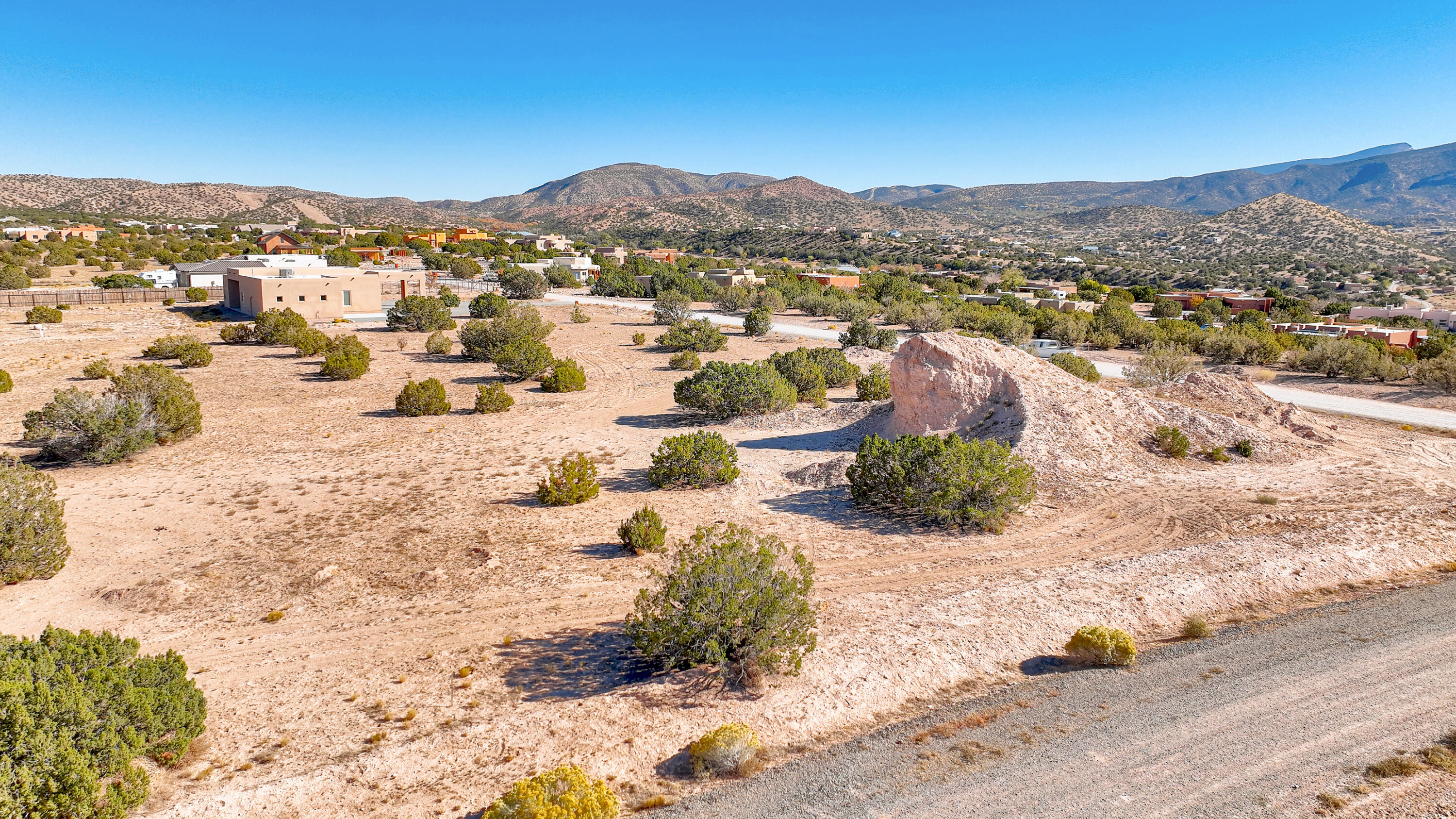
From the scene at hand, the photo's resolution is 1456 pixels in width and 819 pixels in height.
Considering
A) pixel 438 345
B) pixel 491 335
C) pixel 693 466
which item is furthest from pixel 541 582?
pixel 438 345

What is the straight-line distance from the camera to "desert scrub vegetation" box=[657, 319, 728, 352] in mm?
35750

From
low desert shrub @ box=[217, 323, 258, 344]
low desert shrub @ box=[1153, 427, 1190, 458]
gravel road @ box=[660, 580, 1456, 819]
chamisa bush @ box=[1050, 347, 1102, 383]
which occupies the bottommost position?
gravel road @ box=[660, 580, 1456, 819]

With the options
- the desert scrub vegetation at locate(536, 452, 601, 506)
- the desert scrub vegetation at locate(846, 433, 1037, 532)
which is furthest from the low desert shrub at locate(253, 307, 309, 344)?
the desert scrub vegetation at locate(846, 433, 1037, 532)

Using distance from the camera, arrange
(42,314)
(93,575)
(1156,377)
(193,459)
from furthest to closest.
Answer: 1. (42,314)
2. (1156,377)
3. (193,459)
4. (93,575)

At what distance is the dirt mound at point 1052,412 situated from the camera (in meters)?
16.8

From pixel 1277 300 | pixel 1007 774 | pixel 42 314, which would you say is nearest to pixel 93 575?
pixel 1007 774

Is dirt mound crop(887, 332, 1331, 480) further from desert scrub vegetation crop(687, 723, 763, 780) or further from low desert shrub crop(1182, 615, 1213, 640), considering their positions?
desert scrub vegetation crop(687, 723, 763, 780)

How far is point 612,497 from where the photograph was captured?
50.6ft

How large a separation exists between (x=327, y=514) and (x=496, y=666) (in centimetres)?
722

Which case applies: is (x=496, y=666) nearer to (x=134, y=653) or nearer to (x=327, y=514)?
(x=134, y=653)

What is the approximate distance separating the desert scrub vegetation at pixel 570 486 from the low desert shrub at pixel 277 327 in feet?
81.8

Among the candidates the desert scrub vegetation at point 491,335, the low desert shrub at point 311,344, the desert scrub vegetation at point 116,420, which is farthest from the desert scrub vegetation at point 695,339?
the desert scrub vegetation at point 116,420

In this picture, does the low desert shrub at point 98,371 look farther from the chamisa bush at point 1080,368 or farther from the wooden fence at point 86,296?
the chamisa bush at point 1080,368

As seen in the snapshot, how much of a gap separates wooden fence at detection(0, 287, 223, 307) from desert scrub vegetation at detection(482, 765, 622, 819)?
51730 mm
